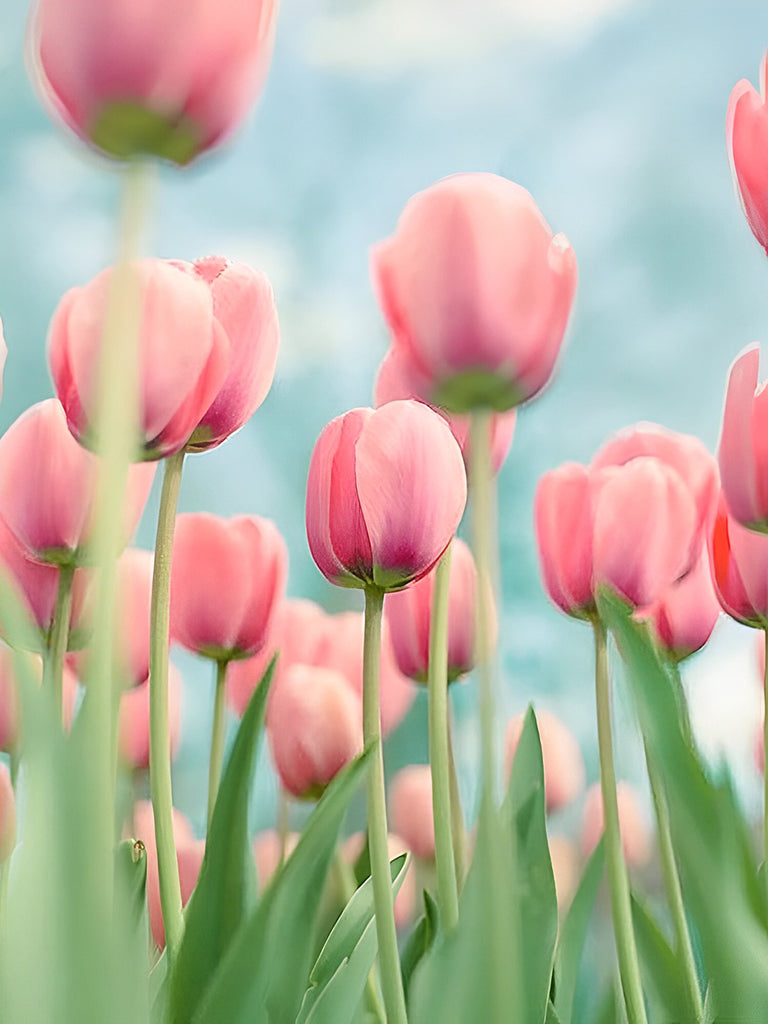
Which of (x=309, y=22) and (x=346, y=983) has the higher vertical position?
(x=309, y=22)

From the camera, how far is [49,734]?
16 centimetres

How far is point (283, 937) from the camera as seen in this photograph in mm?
211

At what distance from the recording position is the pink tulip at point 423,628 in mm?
337

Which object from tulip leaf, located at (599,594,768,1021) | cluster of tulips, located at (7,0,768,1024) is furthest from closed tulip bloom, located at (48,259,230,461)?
tulip leaf, located at (599,594,768,1021)

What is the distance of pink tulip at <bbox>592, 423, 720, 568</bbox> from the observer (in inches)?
12.0

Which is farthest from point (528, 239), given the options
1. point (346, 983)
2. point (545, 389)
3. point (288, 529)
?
point (288, 529)

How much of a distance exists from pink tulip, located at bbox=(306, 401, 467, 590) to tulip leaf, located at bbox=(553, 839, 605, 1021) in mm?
132

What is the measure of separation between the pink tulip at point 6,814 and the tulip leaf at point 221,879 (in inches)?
4.7

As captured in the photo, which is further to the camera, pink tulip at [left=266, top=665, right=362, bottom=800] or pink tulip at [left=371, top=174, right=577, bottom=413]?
pink tulip at [left=266, top=665, right=362, bottom=800]

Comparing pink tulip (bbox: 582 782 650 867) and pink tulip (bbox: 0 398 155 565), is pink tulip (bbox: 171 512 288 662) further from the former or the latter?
pink tulip (bbox: 582 782 650 867)

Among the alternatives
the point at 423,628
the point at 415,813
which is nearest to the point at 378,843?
the point at 423,628

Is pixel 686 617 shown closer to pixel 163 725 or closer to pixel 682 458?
pixel 682 458

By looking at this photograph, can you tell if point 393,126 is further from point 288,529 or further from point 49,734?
point 49,734

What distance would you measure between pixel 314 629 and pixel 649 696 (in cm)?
19
